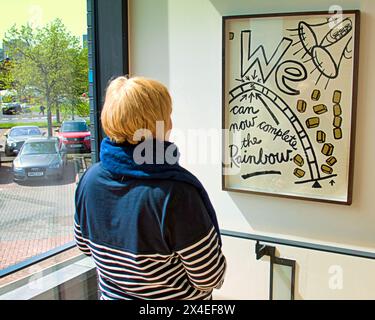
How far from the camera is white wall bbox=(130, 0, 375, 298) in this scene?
2.08 m

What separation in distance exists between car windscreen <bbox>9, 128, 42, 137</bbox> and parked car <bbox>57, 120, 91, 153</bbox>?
161mm

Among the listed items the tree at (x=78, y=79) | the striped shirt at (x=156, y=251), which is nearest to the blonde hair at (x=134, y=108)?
the striped shirt at (x=156, y=251)

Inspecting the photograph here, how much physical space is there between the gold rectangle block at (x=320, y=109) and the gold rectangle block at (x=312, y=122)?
39 millimetres

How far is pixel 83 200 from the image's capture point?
4.28 feet

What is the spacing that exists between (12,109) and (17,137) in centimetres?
14

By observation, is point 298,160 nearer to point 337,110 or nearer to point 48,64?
point 337,110

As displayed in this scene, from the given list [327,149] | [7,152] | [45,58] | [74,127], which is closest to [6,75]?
[45,58]

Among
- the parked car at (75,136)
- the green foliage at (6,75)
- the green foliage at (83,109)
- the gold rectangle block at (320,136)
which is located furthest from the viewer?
the green foliage at (83,109)

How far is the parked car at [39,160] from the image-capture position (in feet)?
6.84

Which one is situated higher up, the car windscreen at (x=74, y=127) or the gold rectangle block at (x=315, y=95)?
the gold rectangle block at (x=315, y=95)

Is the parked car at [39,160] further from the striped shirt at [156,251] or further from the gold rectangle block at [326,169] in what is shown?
the gold rectangle block at [326,169]

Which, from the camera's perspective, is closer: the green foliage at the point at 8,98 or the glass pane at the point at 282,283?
the green foliage at the point at 8,98

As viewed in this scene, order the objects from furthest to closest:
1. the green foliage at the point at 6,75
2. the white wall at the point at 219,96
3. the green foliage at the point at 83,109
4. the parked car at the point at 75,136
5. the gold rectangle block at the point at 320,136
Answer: the green foliage at the point at 83,109
the parked car at the point at 75,136
the gold rectangle block at the point at 320,136
the white wall at the point at 219,96
the green foliage at the point at 6,75
